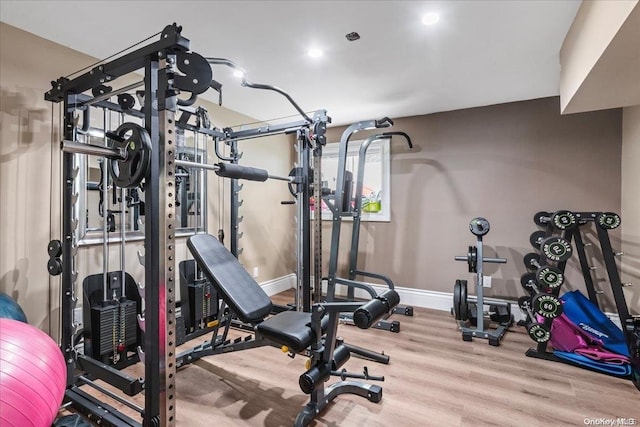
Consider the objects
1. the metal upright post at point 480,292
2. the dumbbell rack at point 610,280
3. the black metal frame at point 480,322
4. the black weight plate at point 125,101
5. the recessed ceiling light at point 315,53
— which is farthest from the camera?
the metal upright post at point 480,292

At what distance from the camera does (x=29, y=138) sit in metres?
2.06

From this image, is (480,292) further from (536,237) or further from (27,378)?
(27,378)

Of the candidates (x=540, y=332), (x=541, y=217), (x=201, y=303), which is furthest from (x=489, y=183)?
(x=201, y=303)

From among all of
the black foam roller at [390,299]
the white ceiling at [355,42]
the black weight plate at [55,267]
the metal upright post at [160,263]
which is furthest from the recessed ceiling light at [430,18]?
the black weight plate at [55,267]

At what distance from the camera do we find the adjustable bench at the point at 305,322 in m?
1.59

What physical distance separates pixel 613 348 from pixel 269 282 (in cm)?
345

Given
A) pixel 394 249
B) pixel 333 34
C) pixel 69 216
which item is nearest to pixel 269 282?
pixel 394 249

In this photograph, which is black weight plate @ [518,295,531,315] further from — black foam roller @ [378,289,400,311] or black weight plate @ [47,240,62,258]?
black weight plate @ [47,240,62,258]

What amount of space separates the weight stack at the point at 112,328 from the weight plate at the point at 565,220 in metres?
3.38

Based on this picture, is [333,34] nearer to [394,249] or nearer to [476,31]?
[476,31]

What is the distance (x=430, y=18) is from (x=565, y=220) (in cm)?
197

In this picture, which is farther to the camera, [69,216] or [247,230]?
[247,230]

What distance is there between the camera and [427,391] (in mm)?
1979

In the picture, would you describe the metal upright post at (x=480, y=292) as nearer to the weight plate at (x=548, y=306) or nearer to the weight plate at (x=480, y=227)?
the weight plate at (x=480, y=227)
